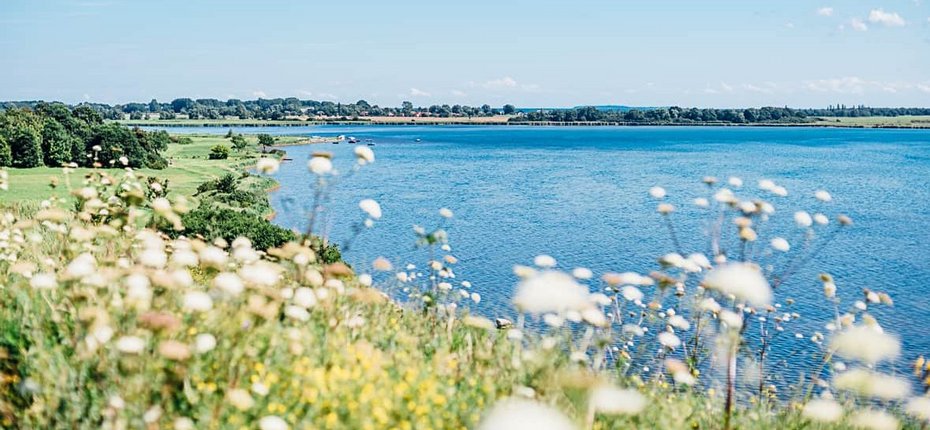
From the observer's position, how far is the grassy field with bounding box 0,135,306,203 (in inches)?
1907

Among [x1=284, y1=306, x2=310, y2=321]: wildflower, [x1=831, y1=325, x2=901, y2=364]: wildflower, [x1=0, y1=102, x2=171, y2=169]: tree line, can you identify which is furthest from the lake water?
[x1=0, y1=102, x2=171, y2=169]: tree line

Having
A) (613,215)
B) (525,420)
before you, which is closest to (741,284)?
(525,420)

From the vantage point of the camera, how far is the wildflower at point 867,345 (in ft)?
18.7

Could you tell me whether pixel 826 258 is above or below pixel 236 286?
below

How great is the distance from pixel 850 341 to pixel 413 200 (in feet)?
192

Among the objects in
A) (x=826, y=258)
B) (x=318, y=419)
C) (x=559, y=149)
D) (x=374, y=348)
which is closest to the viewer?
(x=318, y=419)

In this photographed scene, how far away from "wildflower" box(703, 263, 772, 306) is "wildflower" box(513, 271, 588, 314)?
40.6 inches

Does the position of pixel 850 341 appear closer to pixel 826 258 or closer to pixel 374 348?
pixel 374 348

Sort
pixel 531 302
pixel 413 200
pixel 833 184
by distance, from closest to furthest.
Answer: pixel 531 302, pixel 413 200, pixel 833 184

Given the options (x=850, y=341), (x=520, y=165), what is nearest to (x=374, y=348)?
(x=850, y=341)

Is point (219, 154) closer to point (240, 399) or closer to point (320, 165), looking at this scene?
point (320, 165)

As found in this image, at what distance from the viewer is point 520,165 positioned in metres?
108

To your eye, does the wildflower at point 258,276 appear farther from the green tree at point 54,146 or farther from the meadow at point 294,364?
the green tree at point 54,146

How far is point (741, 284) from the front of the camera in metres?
5.49
